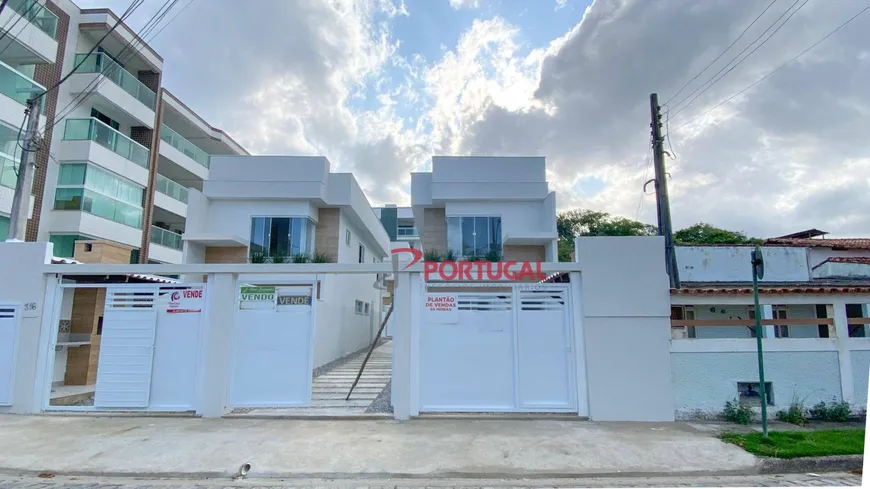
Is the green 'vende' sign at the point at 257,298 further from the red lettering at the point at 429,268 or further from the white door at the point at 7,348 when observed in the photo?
the white door at the point at 7,348

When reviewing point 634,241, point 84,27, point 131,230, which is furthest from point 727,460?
point 84,27

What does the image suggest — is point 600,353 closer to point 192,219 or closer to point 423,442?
point 423,442

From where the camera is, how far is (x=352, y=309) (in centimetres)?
1833

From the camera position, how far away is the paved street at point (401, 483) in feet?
14.5

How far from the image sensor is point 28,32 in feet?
51.0

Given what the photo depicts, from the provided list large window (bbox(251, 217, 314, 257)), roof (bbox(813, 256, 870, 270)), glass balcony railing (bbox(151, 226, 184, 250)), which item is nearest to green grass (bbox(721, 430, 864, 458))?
large window (bbox(251, 217, 314, 257))

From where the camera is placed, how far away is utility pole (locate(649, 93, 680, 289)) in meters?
11.1

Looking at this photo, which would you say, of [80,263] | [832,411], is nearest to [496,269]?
[832,411]

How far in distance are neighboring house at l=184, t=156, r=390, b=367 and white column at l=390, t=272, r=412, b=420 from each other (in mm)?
7512

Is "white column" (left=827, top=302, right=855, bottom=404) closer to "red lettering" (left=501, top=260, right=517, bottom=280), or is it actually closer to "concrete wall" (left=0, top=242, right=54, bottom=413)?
"red lettering" (left=501, top=260, right=517, bottom=280)

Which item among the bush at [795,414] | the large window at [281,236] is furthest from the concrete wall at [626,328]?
the large window at [281,236]

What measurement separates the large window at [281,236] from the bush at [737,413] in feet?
39.3

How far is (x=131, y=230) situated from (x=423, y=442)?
18958 millimetres

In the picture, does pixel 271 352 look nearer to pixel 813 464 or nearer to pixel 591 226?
pixel 813 464
